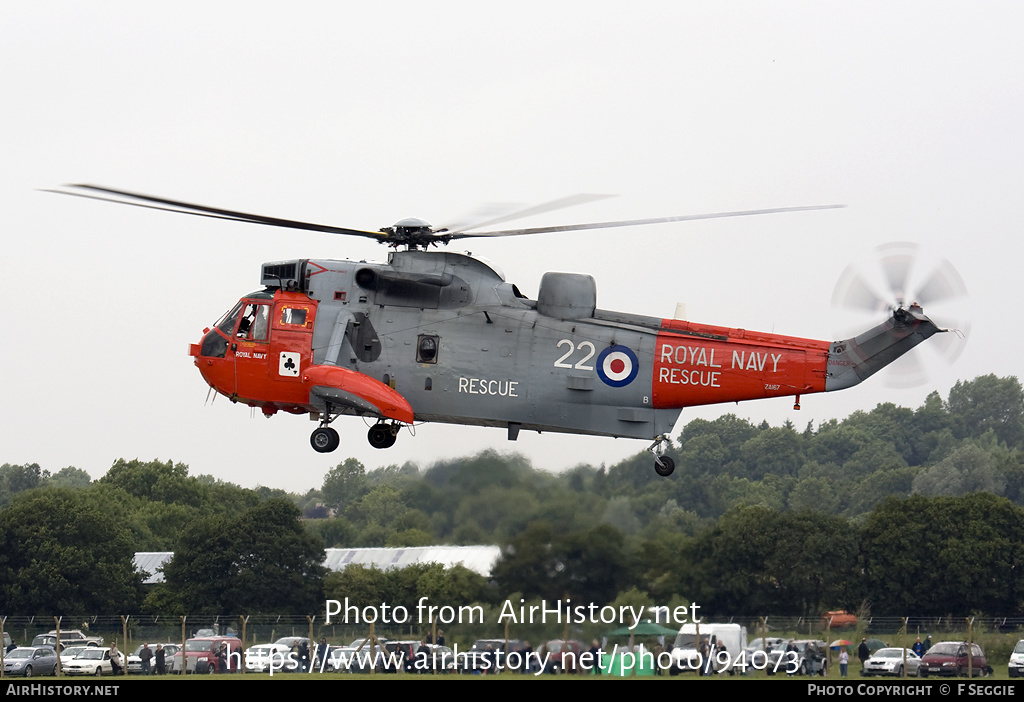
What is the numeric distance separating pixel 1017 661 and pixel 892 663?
3.98 metres

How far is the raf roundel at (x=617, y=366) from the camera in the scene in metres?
29.6

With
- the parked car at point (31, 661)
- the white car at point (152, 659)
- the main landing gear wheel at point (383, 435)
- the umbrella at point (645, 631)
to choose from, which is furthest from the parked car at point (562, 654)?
the parked car at point (31, 661)

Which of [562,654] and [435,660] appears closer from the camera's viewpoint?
[562,654]

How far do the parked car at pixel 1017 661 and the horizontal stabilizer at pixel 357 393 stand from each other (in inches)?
814

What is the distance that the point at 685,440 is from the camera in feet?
203

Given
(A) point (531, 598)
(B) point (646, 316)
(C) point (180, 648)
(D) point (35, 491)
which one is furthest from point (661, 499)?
(D) point (35, 491)

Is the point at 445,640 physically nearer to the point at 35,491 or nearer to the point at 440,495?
the point at 440,495

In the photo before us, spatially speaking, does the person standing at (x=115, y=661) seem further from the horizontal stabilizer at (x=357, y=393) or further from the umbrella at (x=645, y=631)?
the horizontal stabilizer at (x=357, y=393)

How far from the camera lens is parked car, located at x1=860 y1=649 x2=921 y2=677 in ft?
126

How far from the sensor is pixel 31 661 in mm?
42688

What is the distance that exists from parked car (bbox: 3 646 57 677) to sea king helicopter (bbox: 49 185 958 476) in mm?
16371

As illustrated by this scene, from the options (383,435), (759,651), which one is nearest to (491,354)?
(383,435)

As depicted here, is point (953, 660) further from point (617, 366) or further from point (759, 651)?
point (617, 366)
